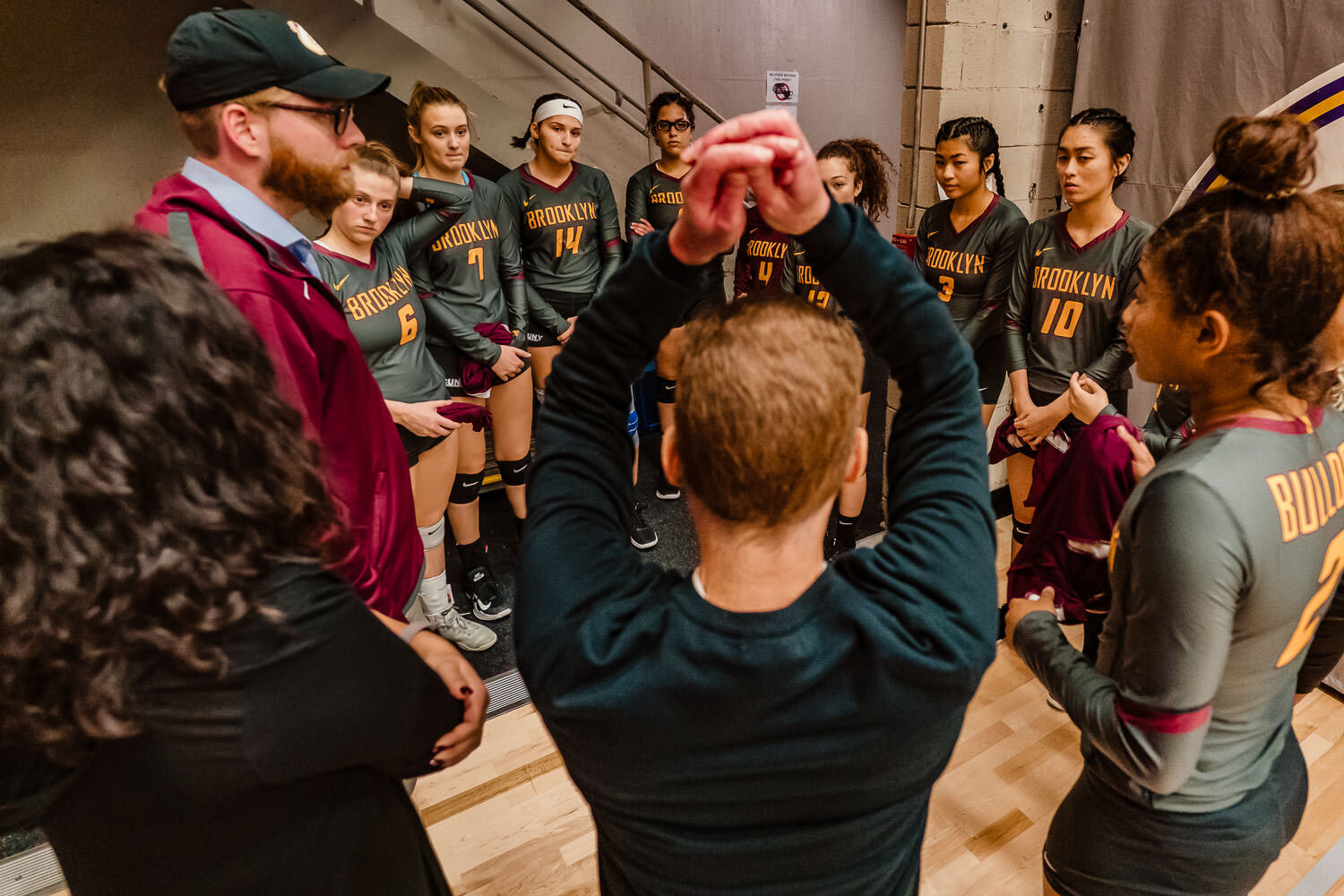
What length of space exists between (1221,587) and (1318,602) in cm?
32

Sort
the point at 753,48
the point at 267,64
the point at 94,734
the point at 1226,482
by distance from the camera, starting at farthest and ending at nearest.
A: the point at 753,48 < the point at 267,64 < the point at 1226,482 < the point at 94,734

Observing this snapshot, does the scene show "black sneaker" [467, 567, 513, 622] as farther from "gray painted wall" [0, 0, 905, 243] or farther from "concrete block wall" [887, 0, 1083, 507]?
"gray painted wall" [0, 0, 905, 243]

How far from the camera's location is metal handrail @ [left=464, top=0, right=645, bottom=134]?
13.0ft

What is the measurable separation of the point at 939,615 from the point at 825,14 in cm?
597

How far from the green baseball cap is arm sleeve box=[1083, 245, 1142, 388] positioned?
8.25 ft

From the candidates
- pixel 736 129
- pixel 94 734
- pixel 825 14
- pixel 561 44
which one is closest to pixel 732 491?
pixel 736 129

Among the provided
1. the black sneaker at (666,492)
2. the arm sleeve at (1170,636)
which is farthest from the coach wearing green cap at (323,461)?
the black sneaker at (666,492)

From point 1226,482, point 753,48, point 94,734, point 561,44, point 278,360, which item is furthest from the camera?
point 753,48

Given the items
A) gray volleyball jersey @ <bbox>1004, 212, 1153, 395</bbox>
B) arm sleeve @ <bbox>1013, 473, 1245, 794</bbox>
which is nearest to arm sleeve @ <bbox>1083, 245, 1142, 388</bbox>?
gray volleyball jersey @ <bbox>1004, 212, 1153, 395</bbox>

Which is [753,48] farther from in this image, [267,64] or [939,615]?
[939,615]

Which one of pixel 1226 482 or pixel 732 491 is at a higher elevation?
pixel 732 491

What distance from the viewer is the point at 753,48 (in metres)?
5.32

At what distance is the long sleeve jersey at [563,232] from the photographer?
327 cm

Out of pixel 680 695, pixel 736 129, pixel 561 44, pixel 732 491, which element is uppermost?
pixel 561 44
